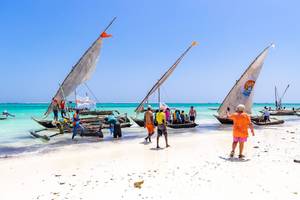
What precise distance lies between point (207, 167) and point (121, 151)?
16.3 feet

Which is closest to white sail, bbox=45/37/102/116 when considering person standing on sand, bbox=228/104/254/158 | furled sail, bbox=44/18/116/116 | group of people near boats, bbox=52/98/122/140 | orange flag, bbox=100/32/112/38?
furled sail, bbox=44/18/116/116

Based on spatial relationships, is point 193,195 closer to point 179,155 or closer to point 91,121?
point 179,155

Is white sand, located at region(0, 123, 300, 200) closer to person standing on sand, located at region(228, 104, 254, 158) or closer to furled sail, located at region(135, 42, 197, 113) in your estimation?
person standing on sand, located at region(228, 104, 254, 158)

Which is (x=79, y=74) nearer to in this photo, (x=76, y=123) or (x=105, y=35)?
(x=105, y=35)

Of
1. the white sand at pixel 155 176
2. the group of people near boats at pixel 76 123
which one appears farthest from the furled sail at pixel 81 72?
the white sand at pixel 155 176

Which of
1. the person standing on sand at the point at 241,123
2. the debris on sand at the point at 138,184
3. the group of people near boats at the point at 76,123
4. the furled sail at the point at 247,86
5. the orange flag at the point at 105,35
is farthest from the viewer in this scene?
the furled sail at the point at 247,86

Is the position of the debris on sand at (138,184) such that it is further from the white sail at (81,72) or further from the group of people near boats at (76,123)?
the white sail at (81,72)

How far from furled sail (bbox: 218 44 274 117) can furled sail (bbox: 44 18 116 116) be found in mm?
11720

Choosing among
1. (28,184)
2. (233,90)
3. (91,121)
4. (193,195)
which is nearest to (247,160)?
(193,195)

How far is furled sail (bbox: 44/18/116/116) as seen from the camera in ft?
75.3

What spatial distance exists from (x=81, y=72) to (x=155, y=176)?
17.2 meters

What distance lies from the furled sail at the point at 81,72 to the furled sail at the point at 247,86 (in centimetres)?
1172

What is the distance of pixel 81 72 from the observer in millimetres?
23844

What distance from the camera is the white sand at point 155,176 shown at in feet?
22.2
